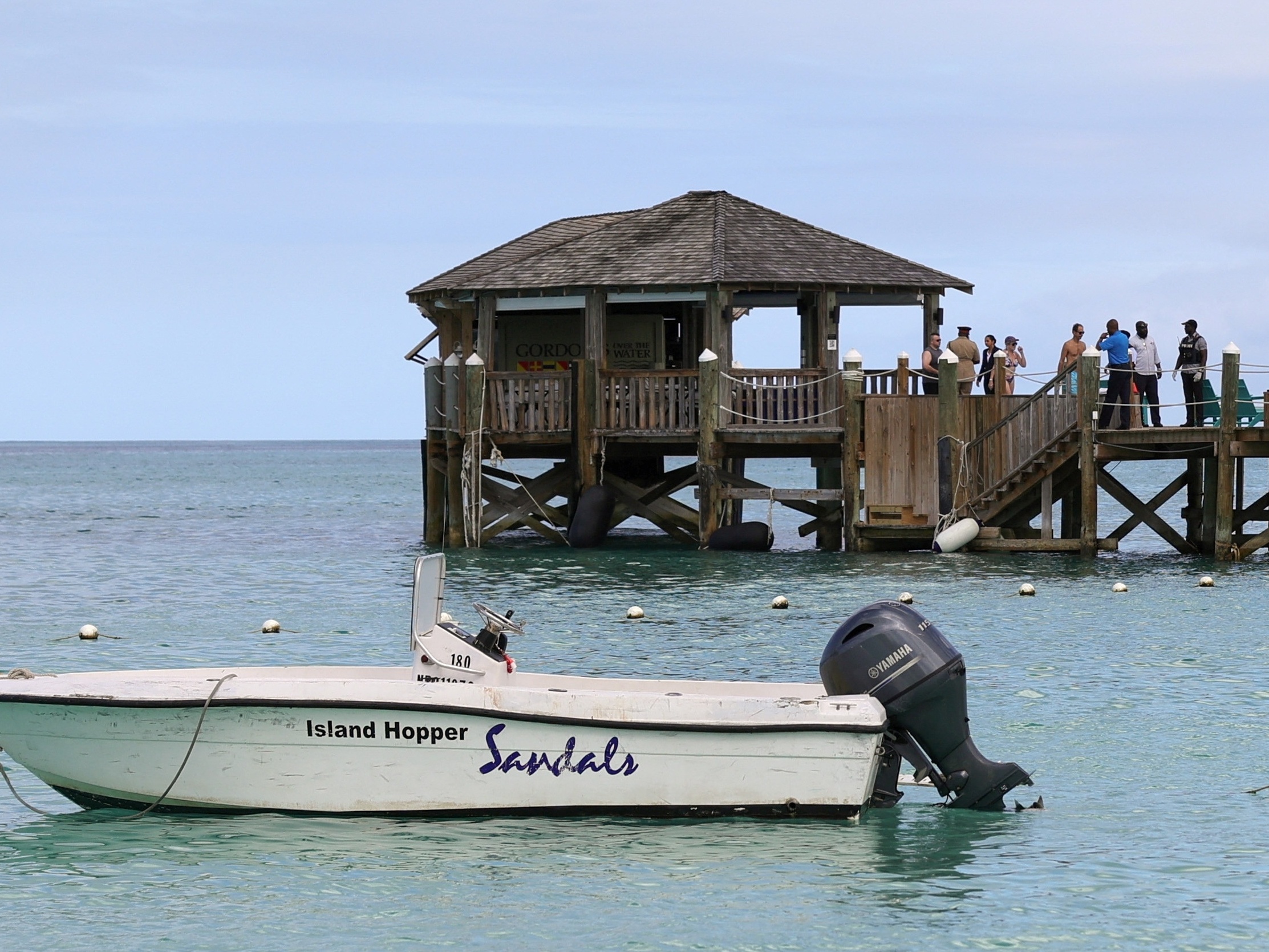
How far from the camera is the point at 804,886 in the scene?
10398 mm

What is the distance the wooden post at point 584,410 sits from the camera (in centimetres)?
3059

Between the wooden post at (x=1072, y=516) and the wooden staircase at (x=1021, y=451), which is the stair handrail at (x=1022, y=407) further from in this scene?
the wooden post at (x=1072, y=516)

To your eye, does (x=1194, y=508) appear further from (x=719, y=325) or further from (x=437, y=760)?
(x=437, y=760)

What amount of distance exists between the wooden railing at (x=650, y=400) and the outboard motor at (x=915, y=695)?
18.8 m

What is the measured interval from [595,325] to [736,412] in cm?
287

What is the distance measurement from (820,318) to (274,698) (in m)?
20.5

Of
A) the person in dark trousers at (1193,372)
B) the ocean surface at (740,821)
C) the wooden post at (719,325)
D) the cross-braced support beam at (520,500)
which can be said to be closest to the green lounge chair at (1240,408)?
the person in dark trousers at (1193,372)

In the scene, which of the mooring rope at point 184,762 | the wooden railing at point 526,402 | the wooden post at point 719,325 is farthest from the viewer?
the wooden railing at point 526,402

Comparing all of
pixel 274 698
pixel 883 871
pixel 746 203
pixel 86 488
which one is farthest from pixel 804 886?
pixel 86 488

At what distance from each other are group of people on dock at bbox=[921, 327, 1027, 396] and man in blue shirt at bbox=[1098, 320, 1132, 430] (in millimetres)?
1583

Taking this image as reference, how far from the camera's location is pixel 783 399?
98.4 ft

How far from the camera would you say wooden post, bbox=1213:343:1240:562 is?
26531mm

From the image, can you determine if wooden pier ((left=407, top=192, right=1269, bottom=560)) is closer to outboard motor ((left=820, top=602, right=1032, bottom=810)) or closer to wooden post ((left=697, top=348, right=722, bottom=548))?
wooden post ((left=697, top=348, right=722, bottom=548))

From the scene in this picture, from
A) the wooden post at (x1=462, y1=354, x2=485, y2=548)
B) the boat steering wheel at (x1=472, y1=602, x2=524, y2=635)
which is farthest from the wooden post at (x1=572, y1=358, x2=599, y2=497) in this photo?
the boat steering wheel at (x1=472, y1=602, x2=524, y2=635)
